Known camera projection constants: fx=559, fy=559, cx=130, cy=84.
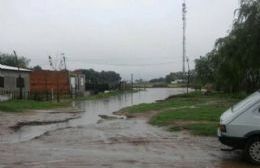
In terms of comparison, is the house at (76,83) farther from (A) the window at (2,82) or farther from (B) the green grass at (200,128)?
(B) the green grass at (200,128)

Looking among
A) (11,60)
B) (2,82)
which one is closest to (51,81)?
(2,82)

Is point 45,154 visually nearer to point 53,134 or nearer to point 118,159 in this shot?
point 118,159

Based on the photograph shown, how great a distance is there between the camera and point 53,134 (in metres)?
20.3

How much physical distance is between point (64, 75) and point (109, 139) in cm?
5000

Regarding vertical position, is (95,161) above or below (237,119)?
below

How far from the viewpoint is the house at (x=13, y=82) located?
2066 inches

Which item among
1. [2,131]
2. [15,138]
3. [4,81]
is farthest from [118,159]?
[4,81]

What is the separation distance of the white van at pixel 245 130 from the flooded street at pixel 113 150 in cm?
38

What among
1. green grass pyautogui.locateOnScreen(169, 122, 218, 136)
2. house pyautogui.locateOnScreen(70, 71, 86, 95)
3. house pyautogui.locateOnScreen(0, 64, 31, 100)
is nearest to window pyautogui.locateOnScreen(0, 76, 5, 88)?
house pyautogui.locateOnScreen(0, 64, 31, 100)

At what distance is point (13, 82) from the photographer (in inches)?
2194

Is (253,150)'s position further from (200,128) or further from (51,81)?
(51,81)

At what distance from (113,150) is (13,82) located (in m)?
42.1

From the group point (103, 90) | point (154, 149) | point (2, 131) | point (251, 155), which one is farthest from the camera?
point (103, 90)

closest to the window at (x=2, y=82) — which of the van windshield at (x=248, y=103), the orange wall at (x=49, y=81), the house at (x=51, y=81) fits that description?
the house at (x=51, y=81)
